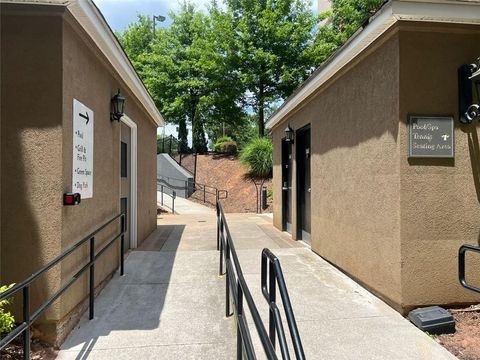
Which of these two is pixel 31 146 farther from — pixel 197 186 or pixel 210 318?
pixel 197 186

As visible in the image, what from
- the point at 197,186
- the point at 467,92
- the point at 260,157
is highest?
the point at 260,157

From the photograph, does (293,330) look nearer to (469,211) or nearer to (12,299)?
(12,299)

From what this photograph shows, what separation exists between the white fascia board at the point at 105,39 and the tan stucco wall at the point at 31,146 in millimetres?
241

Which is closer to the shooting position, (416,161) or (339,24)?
(416,161)

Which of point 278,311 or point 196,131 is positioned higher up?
point 196,131

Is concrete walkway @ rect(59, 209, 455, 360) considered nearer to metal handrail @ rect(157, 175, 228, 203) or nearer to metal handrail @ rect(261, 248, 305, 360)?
metal handrail @ rect(261, 248, 305, 360)

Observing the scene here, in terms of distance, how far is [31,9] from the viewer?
11.1ft

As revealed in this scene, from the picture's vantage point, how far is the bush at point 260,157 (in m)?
17.3

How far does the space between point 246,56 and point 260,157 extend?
5.58m

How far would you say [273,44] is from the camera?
754 inches

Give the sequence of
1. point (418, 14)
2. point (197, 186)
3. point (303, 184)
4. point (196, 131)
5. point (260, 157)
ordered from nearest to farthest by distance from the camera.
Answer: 1. point (418, 14)
2. point (303, 184)
3. point (260, 157)
4. point (197, 186)
5. point (196, 131)

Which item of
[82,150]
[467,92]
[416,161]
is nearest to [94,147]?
[82,150]

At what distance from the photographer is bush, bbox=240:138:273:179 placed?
17.3 metres

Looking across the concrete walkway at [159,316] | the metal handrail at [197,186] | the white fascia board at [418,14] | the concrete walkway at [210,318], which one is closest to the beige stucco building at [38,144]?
the concrete walkway at [159,316]
